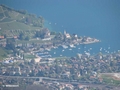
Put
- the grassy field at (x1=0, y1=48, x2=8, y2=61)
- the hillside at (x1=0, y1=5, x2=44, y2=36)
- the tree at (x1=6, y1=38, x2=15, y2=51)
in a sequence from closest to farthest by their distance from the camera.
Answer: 1. the grassy field at (x1=0, y1=48, x2=8, y2=61)
2. the tree at (x1=6, y1=38, x2=15, y2=51)
3. the hillside at (x1=0, y1=5, x2=44, y2=36)

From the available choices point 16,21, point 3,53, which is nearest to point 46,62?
point 3,53

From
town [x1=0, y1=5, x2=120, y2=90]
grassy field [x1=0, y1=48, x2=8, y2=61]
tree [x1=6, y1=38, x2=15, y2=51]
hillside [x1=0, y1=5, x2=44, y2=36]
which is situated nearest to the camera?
town [x1=0, y1=5, x2=120, y2=90]

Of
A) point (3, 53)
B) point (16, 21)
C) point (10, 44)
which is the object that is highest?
point (16, 21)

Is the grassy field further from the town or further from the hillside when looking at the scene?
the hillside

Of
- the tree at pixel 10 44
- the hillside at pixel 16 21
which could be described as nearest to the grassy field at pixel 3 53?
the tree at pixel 10 44

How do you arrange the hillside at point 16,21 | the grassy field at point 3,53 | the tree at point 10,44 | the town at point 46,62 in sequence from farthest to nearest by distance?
the hillside at point 16,21, the tree at point 10,44, the grassy field at point 3,53, the town at point 46,62

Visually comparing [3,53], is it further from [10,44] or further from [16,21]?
[16,21]

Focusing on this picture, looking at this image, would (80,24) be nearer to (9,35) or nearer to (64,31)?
(64,31)

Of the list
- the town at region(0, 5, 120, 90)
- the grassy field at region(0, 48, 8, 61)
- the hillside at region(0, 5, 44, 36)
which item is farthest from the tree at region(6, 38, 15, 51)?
the hillside at region(0, 5, 44, 36)

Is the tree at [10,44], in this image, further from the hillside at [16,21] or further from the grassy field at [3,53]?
the hillside at [16,21]
